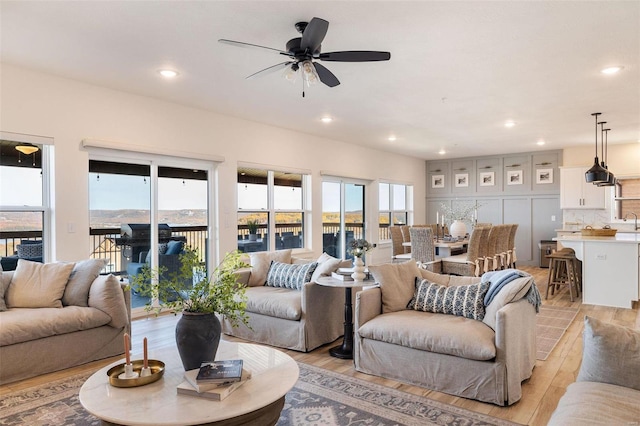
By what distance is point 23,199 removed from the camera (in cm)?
410

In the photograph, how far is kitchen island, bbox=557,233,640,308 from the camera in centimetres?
536

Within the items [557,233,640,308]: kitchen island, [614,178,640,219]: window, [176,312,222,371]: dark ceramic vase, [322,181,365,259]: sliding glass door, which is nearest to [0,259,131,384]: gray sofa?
[176,312,222,371]: dark ceramic vase

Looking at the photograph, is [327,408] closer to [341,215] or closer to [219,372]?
[219,372]

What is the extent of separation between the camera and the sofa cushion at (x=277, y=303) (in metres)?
3.77

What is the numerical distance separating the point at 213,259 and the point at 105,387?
12.3 ft

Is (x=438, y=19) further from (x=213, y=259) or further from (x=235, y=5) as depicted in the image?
(x=213, y=259)

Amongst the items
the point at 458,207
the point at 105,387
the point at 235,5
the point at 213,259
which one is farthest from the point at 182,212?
the point at 458,207

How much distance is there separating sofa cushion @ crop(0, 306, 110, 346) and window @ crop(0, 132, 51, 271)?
0.92 meters

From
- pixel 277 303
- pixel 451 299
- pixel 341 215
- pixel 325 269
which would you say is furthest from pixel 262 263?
pixel 341 215

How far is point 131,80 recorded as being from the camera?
431 centimetres

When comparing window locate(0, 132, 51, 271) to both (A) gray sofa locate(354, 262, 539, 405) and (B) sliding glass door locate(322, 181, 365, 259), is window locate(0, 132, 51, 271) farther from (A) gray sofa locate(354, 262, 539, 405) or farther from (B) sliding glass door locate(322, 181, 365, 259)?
(B) sliding glass door locate(322, 181, 365, 259)

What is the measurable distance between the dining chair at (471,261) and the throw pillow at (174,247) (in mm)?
3698

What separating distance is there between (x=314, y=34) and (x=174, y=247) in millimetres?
3622

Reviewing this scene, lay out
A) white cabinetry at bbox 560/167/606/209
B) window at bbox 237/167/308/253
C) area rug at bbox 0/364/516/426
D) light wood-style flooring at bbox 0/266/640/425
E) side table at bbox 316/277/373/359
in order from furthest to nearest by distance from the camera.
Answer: white cabinetry at bbox 560/167/606/209
window at bbox 237/167/308/253
side table at bbox 316/277/373/359
light wood-style flooring at bbox 0/266/640/425
area rug at bbox 0/364/516/426
